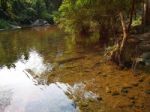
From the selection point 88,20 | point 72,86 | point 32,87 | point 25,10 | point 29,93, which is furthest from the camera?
point 25,10

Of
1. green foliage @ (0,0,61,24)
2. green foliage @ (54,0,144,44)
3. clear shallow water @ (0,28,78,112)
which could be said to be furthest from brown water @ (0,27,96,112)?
green foliage @ (0,0,61,24)

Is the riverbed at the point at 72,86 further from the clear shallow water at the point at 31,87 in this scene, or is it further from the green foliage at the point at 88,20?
the green foliage at the point at 88,20

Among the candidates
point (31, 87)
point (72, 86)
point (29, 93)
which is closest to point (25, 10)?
point (31, 87)

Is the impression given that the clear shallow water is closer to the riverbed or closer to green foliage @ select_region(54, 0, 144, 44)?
the riverbed

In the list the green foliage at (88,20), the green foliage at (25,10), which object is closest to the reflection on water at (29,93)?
the green foliage at (88,20)

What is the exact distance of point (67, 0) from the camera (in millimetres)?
26344

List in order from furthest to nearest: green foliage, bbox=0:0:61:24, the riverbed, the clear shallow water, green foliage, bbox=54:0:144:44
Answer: green foliage, bbox=0:0:61:24 → green foliage, bbox=54:0:144:44 → the clear shallow water → the riverbed

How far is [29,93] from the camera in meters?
14.3

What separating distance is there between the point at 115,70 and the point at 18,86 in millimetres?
4956

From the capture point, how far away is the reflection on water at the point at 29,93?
39.8ft

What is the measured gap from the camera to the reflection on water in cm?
1214

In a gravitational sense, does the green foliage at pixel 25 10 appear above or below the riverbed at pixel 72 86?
below

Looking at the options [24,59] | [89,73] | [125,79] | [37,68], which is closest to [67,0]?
[24,59]

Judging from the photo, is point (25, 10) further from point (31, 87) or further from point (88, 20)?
point (31, 87)
